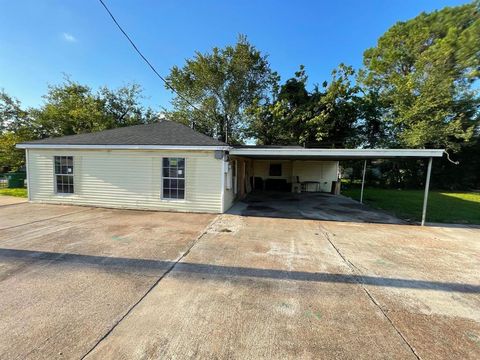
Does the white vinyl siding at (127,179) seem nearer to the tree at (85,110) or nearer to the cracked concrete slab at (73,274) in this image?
the cracked concrete slab at (73,274)

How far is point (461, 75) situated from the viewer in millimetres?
16984

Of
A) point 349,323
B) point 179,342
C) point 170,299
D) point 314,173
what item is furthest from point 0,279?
point 314,173

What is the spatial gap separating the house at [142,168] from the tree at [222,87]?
38.0 feet

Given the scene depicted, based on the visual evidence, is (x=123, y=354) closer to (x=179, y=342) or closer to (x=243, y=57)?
(x=179, y=342)

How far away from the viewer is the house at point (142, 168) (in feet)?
24.6

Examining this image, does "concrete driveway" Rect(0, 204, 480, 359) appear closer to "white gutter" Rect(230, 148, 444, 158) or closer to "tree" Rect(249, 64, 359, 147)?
"white gutter" Rect(230, 148, 444, 158)

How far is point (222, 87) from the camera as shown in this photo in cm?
2030

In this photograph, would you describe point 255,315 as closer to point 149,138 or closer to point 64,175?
point 149,138

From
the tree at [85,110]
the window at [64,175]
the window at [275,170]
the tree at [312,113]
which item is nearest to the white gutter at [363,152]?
the window at [64,175]

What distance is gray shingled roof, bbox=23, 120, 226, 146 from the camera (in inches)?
299

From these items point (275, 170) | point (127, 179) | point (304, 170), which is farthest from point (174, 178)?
point (304, 170)

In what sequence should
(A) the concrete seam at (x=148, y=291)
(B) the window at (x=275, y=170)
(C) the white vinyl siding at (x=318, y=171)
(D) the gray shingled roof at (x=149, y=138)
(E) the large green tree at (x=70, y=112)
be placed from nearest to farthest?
1. (A) the concrete seam at (x=148, y=291)
2. (D) the gray shingled roof at (x=149, y=138)
3. (C) the white vinyl siding at (x=318, y=171)
4. (B) the window at (x=275, y=170)
5. (E) the large green tree at (x=70, y=112)

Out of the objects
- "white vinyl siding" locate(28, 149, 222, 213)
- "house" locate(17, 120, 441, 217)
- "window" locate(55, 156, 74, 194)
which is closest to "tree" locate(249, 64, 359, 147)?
"house" locate(17, 120, 441, 217)

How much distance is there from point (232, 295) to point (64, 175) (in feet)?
29.4
